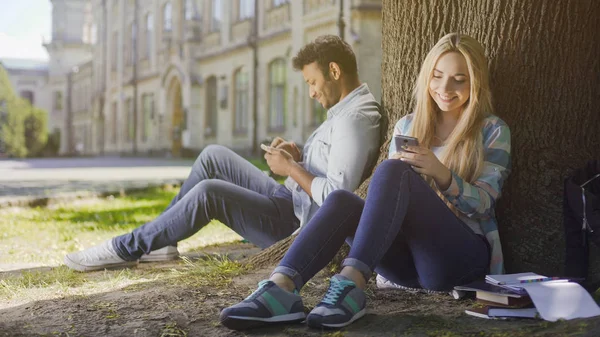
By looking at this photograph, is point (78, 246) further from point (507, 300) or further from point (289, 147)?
point (507, 300)

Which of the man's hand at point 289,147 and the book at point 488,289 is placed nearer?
the book at point 488,289

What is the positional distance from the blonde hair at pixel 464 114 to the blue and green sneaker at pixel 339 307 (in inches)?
27.8

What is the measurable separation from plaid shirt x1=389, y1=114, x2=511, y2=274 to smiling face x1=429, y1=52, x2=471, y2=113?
16 cm

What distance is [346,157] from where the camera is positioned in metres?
3.64

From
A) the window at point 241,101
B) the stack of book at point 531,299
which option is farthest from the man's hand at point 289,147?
the window at point 241,101

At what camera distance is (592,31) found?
3.63m

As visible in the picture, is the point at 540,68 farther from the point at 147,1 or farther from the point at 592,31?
the point at 147,1

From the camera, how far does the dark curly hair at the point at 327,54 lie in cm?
376

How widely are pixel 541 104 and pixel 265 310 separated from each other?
5.65 ft

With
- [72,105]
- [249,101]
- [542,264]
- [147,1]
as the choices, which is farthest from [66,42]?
[542,264]

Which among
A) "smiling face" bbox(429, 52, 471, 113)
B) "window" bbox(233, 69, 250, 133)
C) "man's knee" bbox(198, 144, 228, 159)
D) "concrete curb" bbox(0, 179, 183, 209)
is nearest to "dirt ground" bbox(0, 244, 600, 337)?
"smiling face" bbox(429, 52, 471, 113)

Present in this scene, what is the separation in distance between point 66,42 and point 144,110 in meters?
22.2

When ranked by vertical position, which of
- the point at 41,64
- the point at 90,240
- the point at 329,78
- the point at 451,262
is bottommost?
the point at 90,240

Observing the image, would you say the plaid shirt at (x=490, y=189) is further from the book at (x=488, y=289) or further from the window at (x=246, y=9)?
the window at (x=246, y=9)
